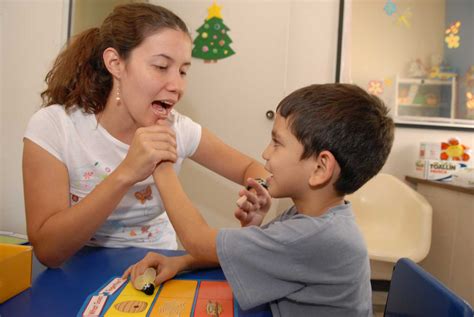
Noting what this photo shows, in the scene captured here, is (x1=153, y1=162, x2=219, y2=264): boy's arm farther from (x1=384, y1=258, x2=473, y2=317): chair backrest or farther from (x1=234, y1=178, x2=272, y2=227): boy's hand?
(x1=384, y1=258, x2=473, y2=317): chair backrest

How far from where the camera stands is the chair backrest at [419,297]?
62 cm

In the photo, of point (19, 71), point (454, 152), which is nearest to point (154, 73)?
point (19, 71)

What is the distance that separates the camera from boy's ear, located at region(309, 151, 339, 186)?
2.56ft

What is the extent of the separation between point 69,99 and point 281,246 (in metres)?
0.77

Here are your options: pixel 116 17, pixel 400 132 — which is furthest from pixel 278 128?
pixel 400 132

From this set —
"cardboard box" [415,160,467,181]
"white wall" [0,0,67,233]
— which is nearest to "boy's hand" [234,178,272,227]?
"white wall" [0,0,67,233]

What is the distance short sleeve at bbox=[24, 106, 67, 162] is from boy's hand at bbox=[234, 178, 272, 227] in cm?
48

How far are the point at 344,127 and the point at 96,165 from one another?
26.5 inches

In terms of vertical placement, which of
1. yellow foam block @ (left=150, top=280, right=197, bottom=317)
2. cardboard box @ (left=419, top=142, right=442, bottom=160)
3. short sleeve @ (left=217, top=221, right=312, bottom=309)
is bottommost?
yellow foam block @ (left=150, top=280, right=197, bottom=317)

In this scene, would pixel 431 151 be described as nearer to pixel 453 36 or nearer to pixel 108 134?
pixel 453 36

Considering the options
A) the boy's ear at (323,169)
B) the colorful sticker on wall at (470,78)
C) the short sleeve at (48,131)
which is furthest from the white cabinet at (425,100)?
the short sleeve at (48,131)

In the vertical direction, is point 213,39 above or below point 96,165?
above

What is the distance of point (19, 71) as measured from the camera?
1457 millimetres

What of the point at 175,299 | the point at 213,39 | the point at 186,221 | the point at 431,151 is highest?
the point at 213,39
